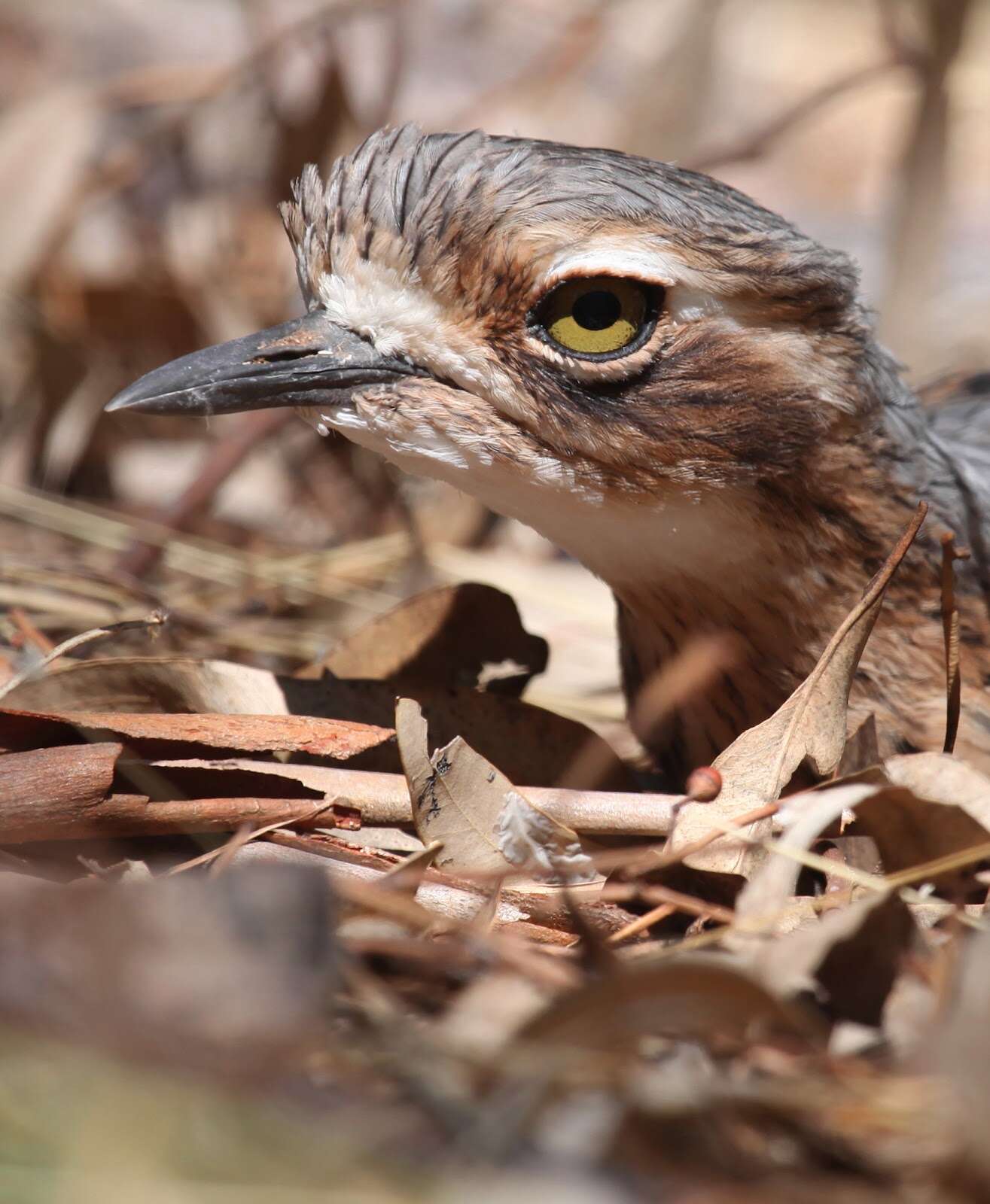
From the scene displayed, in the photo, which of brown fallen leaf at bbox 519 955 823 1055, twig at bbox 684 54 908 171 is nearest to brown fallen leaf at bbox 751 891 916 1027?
brown fallen leaf at bbox 519 955 823 1055

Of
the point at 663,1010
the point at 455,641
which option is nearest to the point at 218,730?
the point at 455,641

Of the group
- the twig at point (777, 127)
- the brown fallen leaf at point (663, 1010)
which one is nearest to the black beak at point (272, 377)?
the brown fallen leaf at point (663, 1010)

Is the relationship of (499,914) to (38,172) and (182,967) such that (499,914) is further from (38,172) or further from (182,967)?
(38,172)

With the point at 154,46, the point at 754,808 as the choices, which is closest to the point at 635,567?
the point at 754,808

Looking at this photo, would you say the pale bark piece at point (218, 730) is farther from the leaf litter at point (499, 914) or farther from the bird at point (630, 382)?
the bird at point (630, 382)

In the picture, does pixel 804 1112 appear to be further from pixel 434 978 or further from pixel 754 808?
pixel 754 808

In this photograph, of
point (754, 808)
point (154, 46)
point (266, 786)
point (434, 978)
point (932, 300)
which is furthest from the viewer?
point (154, 46)

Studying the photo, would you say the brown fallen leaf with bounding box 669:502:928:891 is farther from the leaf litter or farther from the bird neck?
the bird neck
